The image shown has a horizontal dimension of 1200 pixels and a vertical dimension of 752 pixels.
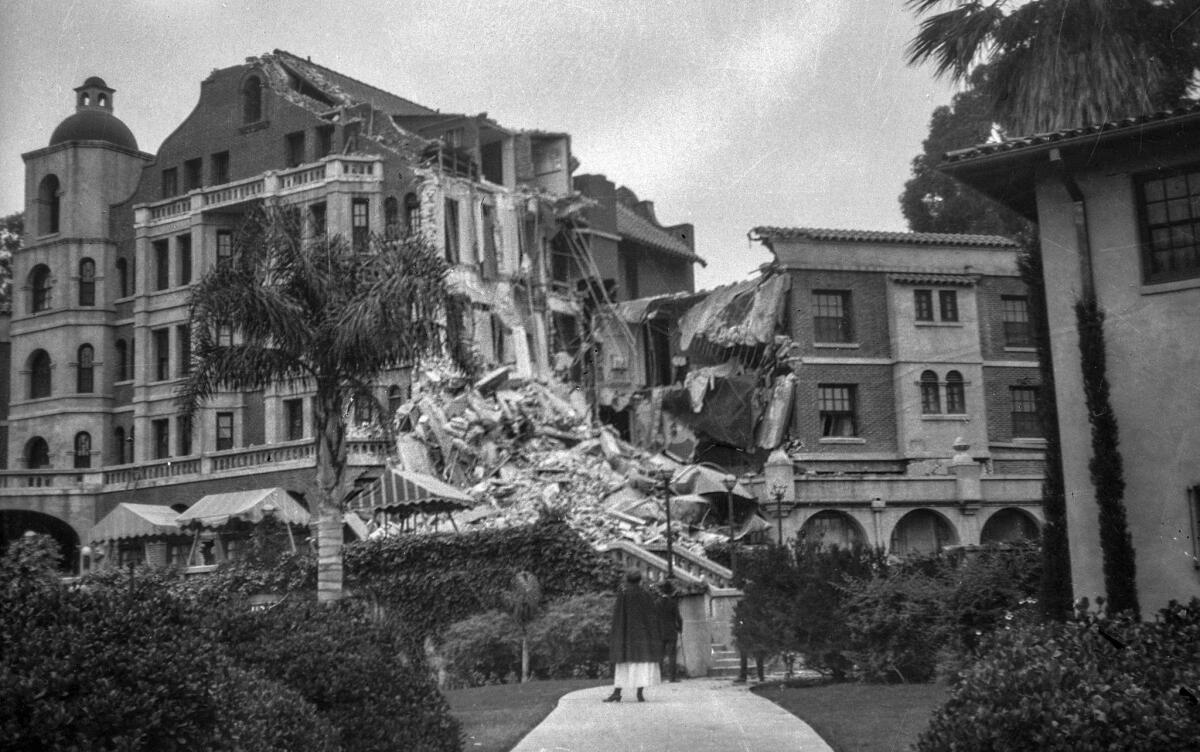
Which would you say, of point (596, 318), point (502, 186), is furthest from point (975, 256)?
point (502, 186)

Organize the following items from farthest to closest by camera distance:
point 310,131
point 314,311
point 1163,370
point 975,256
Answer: point 310,131
point 975,256
point 314,311
point 1163,370

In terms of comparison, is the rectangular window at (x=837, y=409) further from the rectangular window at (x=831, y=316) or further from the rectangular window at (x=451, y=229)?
the rectangular window at (x=451, y=229)

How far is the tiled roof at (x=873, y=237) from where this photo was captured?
4241cm

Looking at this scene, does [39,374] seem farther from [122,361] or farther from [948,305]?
[948,305]

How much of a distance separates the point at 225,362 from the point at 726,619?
36.5 feet

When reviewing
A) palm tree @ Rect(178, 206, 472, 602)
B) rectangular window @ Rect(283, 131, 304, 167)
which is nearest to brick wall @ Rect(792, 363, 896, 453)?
rectangular window @ Rect(283, 131, 304, 167)

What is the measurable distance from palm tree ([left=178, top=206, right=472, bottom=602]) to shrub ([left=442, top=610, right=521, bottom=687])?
14.9ft

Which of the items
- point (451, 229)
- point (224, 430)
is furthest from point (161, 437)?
point (451, 229)

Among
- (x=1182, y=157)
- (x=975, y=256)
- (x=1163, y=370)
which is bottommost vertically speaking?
(x=1163, y=370)

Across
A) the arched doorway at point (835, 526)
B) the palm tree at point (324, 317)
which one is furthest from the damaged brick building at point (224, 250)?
the palm tree at point (324, 317)

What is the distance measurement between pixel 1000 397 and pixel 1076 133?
26.4m

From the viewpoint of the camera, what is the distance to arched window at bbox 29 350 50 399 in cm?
5431

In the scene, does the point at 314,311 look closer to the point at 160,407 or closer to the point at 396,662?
the point at 396,662

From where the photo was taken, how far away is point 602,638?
26172 millimetres
